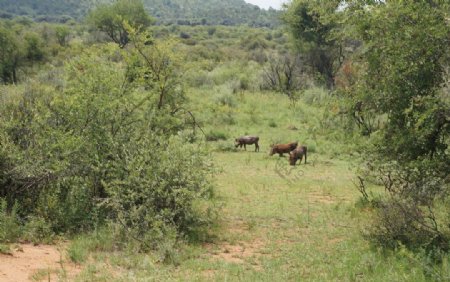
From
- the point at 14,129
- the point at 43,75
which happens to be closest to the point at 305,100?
the point at 43,75

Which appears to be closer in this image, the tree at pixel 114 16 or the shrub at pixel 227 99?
the shrub at pixel 227 99

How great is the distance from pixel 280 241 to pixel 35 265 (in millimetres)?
4211

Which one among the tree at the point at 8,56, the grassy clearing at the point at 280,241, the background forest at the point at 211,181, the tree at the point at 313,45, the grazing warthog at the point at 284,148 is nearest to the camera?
the grassy clearing at the point at 280,241

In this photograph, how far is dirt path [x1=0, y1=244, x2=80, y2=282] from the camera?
678cm

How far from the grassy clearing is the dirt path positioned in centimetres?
35

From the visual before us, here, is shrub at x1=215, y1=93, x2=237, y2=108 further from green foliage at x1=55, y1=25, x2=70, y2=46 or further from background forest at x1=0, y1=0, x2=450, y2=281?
green foliage at x1=55, y1=25, x2=70, y2=46

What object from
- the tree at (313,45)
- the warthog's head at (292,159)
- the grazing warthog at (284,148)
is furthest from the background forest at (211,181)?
the tree at (313,45)

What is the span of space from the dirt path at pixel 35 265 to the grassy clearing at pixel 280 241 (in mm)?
352

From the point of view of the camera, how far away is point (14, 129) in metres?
10.1

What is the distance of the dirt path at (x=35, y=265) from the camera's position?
22.2ft

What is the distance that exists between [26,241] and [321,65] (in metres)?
33.6

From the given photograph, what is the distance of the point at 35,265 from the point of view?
7.28m

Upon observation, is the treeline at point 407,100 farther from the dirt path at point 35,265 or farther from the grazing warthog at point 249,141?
the grazing warthog at point 249,141

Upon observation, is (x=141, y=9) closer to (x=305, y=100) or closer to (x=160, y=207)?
(x=305, y=100)
